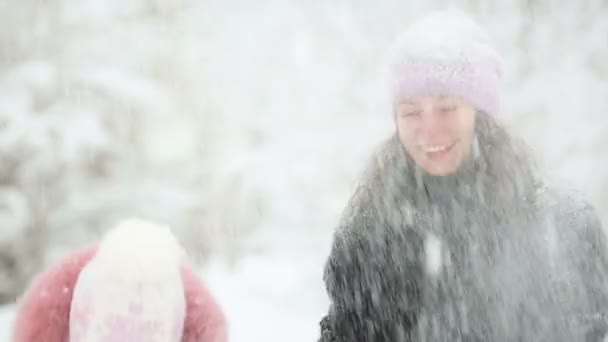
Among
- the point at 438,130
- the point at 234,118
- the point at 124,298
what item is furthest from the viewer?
the point at 234,118

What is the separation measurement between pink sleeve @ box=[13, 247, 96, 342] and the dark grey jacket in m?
0.84

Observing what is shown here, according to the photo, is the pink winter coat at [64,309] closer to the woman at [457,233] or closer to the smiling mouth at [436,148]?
the woman at [457,233]

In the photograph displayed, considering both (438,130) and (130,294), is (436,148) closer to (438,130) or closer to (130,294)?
(438,130)

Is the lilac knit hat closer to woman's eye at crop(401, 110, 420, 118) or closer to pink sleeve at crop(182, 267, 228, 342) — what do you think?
woman's eye at crop(401, 110, 420, 118)

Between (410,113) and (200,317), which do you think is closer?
(200,317)

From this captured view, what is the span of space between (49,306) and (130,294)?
209 millimetres

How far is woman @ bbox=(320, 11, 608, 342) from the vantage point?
207 cm

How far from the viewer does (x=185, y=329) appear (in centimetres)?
182

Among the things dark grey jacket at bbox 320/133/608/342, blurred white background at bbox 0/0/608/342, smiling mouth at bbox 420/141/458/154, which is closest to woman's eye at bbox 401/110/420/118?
smiling mouth at bbox 420/141/458/154

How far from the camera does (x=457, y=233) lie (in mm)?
2234

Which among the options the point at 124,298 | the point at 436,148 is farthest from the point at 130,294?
the point at 436,148

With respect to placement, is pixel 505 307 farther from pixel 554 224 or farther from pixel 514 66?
pixel 514 66

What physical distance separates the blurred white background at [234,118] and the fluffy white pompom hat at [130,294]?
3915 millimetres

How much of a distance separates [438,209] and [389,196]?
0.18m
